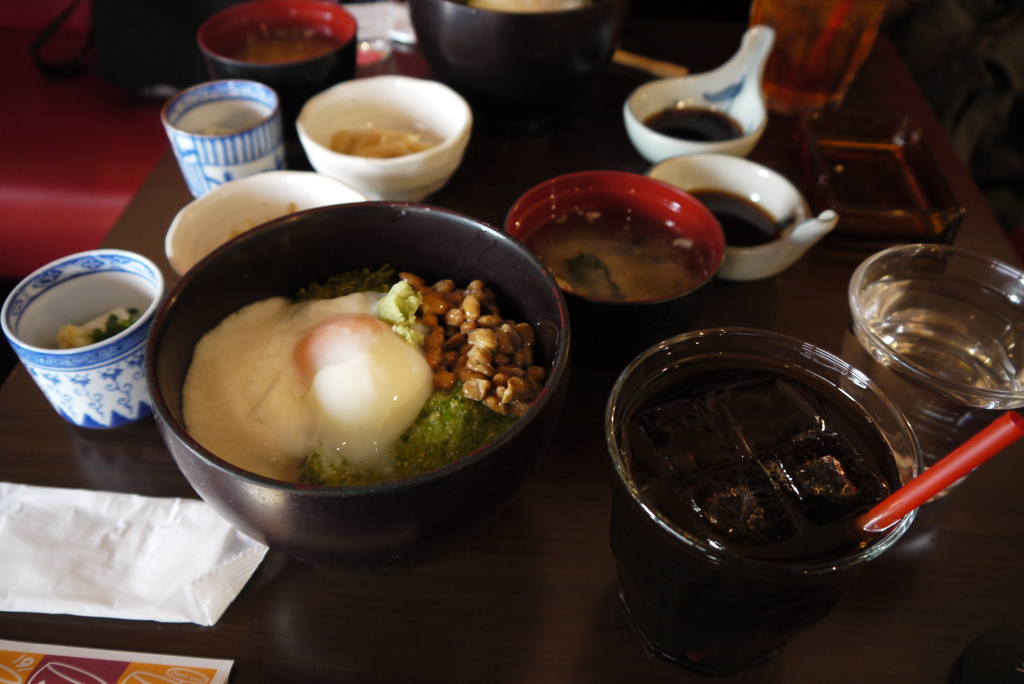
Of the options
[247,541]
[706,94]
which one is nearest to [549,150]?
[706,94]

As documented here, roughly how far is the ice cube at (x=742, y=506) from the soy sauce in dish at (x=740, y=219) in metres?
0.71

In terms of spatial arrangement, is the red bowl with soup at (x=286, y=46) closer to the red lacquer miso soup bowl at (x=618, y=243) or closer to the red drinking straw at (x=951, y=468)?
the red lacquer miso soup bowl at (x=618, y=243)

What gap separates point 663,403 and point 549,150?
40.4 inches

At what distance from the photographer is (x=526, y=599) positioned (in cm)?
87

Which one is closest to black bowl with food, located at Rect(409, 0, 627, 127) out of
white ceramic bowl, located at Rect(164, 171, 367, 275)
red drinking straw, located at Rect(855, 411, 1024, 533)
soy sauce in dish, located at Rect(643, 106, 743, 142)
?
soy sauce in dish, located at Rect(643, 106, 743, 142)

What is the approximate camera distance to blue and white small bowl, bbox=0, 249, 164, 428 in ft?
3.14

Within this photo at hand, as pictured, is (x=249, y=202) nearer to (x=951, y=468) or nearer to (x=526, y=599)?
(x=526, y=599)

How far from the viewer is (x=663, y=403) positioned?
832 mm

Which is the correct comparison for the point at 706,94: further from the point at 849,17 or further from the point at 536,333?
the point at 536,333

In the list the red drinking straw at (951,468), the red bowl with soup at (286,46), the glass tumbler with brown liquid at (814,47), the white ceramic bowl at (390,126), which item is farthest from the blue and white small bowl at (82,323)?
the glass tumbler with brown liquid at (814,47)

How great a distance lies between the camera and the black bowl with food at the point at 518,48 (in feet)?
4.55

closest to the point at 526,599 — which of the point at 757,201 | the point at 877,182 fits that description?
the point at 757,201

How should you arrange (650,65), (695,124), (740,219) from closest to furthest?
(740,219) < (695,124) < (650,65)

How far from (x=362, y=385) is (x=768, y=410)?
21.3 inches
